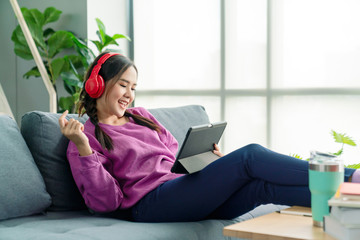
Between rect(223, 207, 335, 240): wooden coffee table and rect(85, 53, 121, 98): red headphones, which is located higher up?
rect(85, 53, 121, 98): red headphones

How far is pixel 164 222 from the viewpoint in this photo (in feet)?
5.94

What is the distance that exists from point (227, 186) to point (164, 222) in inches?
11.6

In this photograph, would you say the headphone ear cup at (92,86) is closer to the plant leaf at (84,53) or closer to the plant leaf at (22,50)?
the plant leaf at (84,53)

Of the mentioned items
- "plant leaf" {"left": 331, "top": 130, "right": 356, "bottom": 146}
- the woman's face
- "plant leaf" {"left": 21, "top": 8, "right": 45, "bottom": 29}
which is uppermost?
"plant leaf" {"left": 21, "top": 8, "right": 45, "bottom": 29}

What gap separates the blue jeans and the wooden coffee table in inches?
7.9

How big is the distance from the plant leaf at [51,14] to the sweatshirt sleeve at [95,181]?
267 centimetres

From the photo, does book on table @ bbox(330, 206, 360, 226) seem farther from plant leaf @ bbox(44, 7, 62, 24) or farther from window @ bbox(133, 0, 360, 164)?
plant leaf @ bbox(44, 7, 62, 24)

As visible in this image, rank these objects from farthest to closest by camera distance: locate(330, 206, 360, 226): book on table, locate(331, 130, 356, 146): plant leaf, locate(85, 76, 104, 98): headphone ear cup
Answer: locate(331, 130, 356, 146): plant leaf, locate(85, 76, 104, 98): headphone ear cup, locate(330, 206, 360, 226): book on table

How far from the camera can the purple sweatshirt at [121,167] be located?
5.85 ft

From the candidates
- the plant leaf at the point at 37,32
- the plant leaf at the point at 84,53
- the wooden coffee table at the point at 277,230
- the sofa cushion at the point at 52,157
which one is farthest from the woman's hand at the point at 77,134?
the plant leaf at the point at 37,32

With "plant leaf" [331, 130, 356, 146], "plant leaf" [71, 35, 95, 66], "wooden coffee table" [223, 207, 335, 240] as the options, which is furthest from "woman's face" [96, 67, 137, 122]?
"plant leaf" [71, 35, 95, 66]

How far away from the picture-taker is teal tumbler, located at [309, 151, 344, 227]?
3.85 ft

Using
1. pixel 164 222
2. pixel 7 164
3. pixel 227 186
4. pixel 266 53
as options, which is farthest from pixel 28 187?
pixel 266 53

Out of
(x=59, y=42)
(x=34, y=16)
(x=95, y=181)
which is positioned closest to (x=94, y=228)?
(x=95, y=181)
